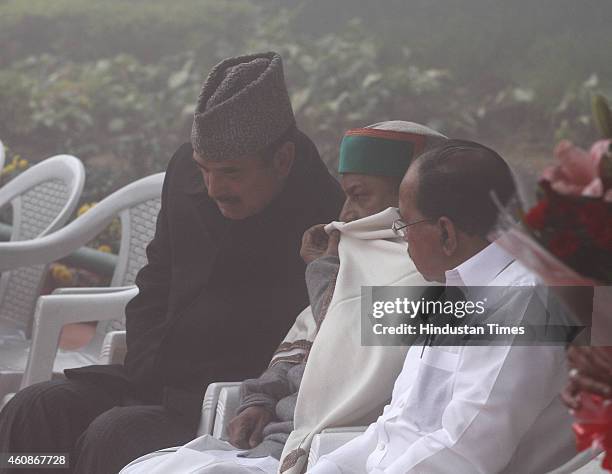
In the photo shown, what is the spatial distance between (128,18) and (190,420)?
23.9 feet

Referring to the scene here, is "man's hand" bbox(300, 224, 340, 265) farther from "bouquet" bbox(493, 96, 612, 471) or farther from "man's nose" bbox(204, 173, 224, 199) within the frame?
"bouquet" bbox(493, 96, 612, 471)

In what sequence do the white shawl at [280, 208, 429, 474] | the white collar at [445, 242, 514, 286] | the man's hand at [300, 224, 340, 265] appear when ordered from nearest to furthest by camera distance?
the white collar at [445, 242, 514, 286], the white shawl at [280, 208, 429, 474], the man's hand at [300, 224, 340, 265]

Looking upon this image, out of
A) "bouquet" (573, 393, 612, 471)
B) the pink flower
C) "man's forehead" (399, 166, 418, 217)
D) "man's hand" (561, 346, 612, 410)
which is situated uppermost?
the pink flower

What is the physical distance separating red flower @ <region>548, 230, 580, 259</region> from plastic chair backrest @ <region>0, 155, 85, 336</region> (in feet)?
11.1

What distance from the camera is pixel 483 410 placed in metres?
1.80

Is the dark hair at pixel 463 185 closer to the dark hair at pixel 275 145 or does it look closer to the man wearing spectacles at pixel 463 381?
the man wearing spectacles at pixel 463 381

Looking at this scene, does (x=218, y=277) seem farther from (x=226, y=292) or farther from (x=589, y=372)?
(x=589, y=372)

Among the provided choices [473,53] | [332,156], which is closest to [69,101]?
[332,156]

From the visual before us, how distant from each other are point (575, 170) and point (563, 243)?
0.07m

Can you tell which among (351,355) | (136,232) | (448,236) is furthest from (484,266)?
(136,232)

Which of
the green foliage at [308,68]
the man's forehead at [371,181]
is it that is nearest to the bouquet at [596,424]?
the man's forehead at [371,181]

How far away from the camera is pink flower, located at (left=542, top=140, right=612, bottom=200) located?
107 cm

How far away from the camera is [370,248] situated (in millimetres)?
2561

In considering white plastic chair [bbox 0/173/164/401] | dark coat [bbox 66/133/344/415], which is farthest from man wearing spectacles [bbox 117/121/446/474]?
white plastic chair [bbox 0/173/164/401]
